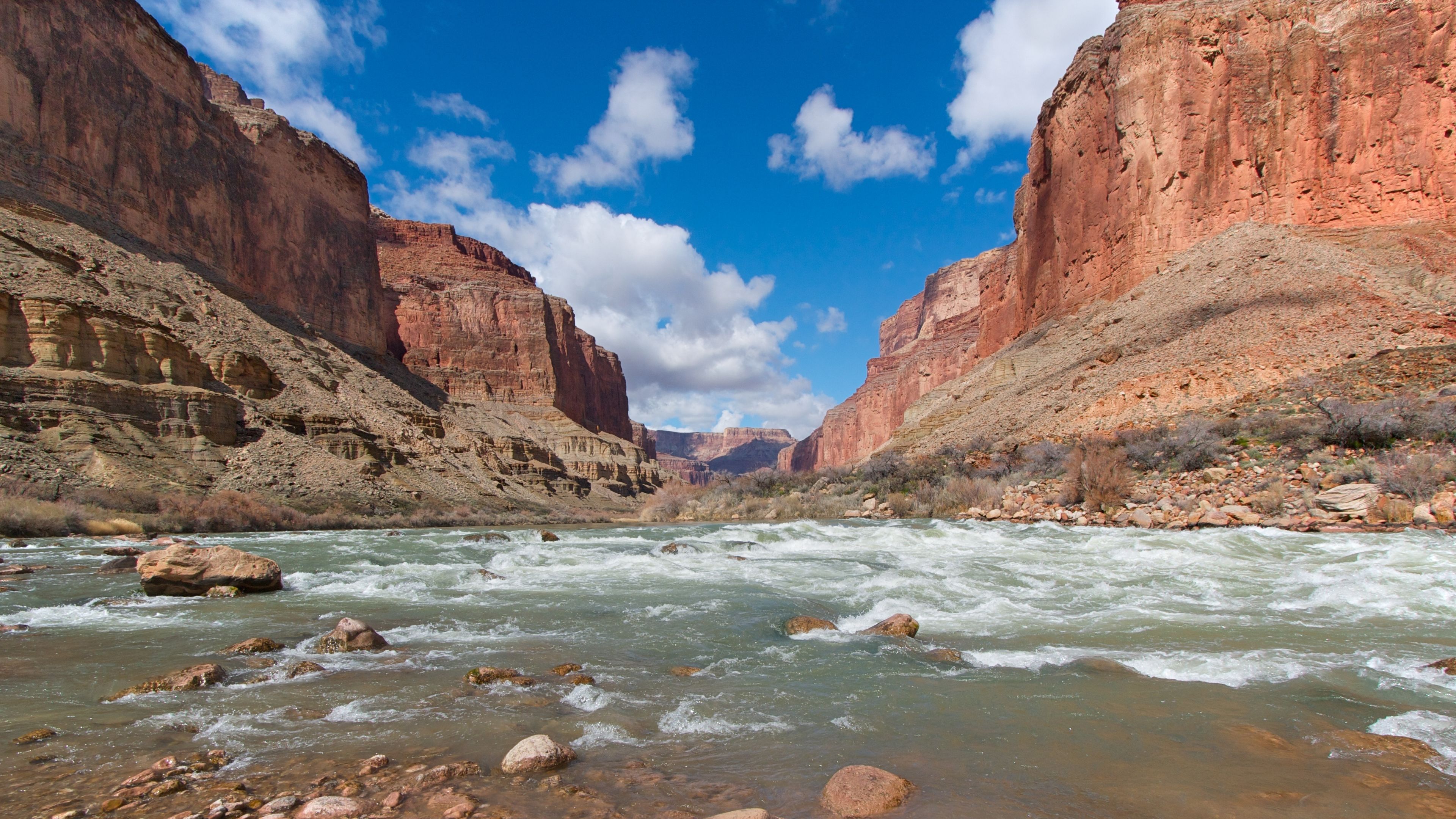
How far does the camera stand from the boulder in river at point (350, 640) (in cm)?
600

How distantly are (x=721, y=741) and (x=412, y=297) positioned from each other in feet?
256

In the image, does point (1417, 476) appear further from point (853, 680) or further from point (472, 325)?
point (472, 325)

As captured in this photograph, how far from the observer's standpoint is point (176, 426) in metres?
24.1

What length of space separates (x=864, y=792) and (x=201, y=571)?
943 cm

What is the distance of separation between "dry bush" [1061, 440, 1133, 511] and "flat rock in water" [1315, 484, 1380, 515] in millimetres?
4010

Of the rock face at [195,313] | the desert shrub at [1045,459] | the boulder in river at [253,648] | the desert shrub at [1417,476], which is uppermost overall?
the rock face at [195,313]

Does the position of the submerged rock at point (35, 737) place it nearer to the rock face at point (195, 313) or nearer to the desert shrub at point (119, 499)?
the desert shrub at point (119, 499)

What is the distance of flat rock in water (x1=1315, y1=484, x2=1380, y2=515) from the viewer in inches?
492

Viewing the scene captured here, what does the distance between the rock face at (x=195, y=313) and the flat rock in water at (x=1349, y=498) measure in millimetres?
30848

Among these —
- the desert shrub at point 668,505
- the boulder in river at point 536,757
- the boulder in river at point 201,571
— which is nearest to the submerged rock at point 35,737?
the boulder in river at point 536,757

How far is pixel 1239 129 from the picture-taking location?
30516mm

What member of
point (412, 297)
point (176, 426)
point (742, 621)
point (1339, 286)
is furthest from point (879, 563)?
point (412, 297)

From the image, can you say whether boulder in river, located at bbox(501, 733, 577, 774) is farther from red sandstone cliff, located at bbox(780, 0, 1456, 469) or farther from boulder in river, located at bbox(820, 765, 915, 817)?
red sandstone cliff, located at bbox(780, 0, 1456, 469)

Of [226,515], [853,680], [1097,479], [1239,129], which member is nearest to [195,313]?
[226,515]
